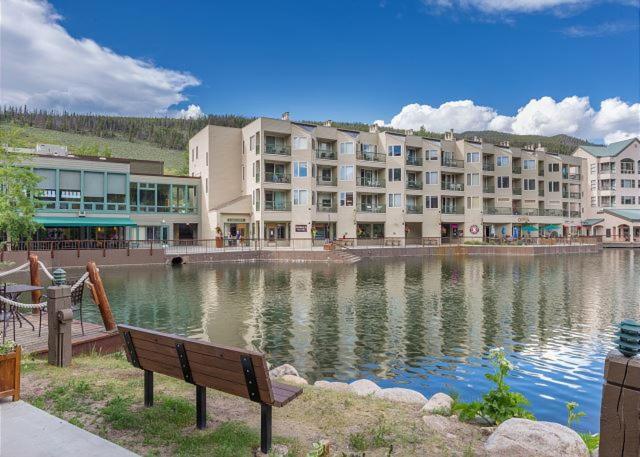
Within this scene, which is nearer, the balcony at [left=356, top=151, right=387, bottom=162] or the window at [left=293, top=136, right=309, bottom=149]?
the window at [left=293, top=136, right=309, bottom=149]

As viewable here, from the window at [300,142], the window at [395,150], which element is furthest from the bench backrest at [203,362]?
the window at [395,150]

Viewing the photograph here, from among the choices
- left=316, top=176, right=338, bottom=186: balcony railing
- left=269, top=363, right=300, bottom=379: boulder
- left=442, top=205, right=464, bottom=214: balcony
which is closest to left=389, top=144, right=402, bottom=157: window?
left=316, top=176, right=338, bottom=186: balcony railing

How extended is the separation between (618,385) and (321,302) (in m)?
15.2

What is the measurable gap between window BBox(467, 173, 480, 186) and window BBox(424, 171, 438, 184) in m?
5.92

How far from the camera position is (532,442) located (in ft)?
15.1

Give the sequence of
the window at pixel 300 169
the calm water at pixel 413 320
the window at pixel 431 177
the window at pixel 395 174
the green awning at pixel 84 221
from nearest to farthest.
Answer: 1. the calm water at pixel 413 320
2. the green awning at pixel 84 221
3. the window at pixel 300 169
4. the window at pixel 395 174
5. the window at pixel 431 177

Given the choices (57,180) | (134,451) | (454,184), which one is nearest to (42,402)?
(134,451)

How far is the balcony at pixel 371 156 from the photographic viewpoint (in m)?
55.0

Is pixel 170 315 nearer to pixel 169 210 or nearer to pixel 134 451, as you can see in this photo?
pixel 134 451

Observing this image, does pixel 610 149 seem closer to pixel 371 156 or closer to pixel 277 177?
pixel 371 156

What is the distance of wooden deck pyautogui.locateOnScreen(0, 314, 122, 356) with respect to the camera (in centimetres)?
859

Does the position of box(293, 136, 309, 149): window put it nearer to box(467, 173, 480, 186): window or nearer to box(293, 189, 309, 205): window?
box(293, 189, 309, 205): window

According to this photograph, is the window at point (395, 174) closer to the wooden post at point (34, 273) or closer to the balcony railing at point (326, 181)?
Answer: the balcony railing at point (326, 181)

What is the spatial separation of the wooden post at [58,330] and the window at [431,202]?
180 ft
